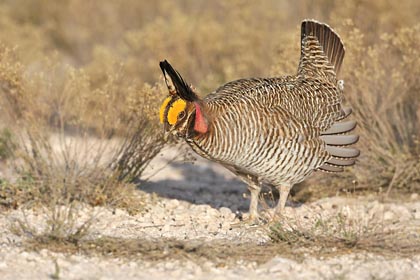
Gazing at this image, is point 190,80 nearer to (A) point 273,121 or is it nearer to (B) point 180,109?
(A) point 273,121

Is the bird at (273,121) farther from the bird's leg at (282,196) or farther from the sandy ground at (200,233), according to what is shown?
the sandy ground at (200,233)

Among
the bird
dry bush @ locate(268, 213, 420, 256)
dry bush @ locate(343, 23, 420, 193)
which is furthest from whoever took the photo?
dry bush @ locate(343, 23, 420, 193)

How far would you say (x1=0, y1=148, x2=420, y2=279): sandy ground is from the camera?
512 cm

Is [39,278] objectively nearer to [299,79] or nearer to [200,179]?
[299,79]

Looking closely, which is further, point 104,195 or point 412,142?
point 412,142

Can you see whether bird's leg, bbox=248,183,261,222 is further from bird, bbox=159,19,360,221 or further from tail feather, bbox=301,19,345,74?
tail feather, bbox=301,19,345,74

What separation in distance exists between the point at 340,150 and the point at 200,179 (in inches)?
101

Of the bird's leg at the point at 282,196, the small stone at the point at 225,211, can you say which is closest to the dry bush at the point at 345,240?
the bird's leg at the point at 282,196

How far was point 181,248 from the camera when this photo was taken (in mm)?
5453

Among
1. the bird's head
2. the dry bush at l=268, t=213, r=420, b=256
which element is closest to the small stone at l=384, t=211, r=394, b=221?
the dry bush at l=268, t=213, r=420, b=256

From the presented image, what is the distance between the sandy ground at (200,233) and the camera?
16.8 ft

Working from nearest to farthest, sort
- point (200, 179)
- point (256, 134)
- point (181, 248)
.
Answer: point (181, 248)
point (256, 134)
point (200, 179)

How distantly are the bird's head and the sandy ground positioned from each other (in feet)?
2.68

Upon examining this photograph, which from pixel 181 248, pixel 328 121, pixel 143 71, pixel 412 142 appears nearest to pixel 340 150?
pixel 328 121
